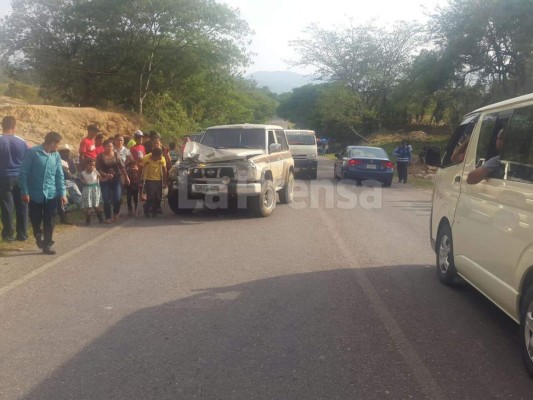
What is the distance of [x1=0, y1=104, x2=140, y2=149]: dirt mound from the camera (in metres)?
21.7

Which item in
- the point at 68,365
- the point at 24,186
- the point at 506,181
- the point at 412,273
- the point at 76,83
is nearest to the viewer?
the point at 68,365

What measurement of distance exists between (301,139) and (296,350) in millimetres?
19781

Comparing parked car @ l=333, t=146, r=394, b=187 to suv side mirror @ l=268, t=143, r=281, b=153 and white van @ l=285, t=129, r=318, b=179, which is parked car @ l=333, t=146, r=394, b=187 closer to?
white van @ l=285, t=129, r=318, b=179

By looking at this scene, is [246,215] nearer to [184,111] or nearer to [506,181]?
[506,181]

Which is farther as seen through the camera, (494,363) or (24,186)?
(24,186)

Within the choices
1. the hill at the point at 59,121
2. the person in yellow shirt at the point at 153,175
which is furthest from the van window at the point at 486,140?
the hill at the point at 59,121

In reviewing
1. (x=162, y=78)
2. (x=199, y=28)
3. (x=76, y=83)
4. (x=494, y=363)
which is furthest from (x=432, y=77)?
(x=494, y=363)

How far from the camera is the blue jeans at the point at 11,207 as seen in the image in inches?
339

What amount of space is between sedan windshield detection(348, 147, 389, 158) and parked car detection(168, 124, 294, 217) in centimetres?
846

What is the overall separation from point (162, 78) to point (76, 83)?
464 cm

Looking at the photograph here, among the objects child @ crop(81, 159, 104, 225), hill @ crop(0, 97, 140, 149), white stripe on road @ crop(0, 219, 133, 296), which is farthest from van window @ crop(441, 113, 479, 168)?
hill @ crop(0, 97, 140, 149)

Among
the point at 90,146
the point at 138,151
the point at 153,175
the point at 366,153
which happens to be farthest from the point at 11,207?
the point at 366,153

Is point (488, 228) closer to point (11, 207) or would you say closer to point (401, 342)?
point (401, 342)

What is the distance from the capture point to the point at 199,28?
93.0ft
